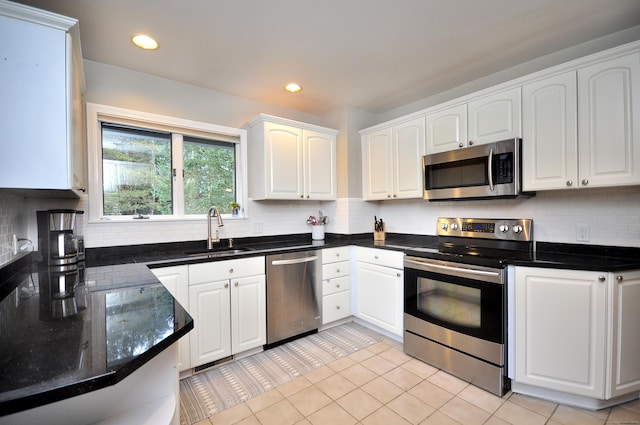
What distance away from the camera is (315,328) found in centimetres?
284

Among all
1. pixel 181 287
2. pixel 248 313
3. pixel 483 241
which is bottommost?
pixel 248 313

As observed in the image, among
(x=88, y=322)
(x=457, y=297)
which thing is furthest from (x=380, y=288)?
(x=88, y=322)

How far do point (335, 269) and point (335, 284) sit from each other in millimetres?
158

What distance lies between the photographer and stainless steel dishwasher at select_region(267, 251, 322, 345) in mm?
2551

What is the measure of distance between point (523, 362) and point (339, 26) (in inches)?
101

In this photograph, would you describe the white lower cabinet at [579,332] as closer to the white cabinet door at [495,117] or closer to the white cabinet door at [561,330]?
the white cabinet door at [561,330]

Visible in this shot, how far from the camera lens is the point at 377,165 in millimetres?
3219

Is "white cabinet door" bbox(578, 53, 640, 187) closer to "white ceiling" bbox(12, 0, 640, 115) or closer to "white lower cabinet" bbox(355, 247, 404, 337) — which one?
"white ceiling" bbox(12, 0, 640, 115)

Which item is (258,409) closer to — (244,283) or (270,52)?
(244,283)

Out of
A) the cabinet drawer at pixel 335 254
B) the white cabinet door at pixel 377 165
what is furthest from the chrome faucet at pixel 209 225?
the white cabinet door at pixel 377 165

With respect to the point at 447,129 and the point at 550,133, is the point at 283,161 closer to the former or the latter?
the point at 447,129

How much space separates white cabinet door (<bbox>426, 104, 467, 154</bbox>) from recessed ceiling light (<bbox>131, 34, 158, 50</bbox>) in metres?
2.39

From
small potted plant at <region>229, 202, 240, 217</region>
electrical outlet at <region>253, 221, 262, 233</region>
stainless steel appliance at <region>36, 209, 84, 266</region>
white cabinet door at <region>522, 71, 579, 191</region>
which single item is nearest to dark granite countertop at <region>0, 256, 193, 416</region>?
stainless steel appliance at <region>36, 209, 84, 266</region>

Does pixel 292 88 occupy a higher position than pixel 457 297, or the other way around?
pixel 292 88
